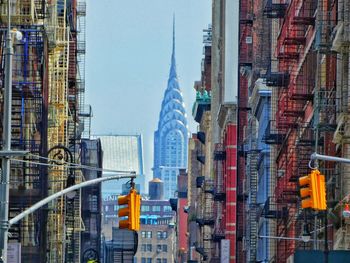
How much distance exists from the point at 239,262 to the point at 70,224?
23.4 metres

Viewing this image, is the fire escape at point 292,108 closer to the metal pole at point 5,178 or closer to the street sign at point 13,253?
the street sign at point 13,253

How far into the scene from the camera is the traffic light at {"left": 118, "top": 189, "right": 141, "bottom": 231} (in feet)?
142

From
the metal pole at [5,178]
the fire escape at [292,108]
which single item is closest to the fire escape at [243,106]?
the fire escape at [292,108]

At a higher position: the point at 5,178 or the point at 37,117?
the point at 37,117

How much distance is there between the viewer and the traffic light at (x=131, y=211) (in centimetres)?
4341

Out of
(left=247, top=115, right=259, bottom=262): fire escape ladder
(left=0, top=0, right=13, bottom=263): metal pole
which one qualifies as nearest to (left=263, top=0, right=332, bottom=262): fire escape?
(left=247, top=115, right=259, bottom=262): fire escape ladder

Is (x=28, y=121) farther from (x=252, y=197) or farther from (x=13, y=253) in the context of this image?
(x=252, y=197)

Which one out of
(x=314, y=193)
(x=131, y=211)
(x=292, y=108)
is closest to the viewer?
(x=314, y=193)

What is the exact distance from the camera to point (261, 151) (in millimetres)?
109000

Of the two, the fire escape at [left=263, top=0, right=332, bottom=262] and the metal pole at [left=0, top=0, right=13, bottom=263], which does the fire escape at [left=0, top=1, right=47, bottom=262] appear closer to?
the fire escape at [left=263, top=0, right=332, bottom=262]

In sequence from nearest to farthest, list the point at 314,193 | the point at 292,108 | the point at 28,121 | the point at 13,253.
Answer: the point at 314,193
the point at 13,253
the point at 28,121
the point at 292,108

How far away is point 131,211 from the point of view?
4381 cm

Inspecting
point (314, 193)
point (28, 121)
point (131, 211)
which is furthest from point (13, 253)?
point (28, 121)

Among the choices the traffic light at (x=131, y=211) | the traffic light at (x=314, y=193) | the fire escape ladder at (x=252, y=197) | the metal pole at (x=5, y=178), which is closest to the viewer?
the metal pole at (x=5, y=178)
